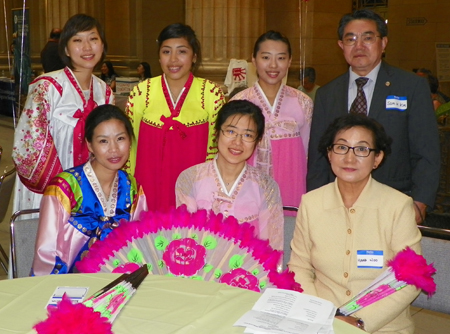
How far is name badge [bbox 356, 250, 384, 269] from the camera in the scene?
6.77ft

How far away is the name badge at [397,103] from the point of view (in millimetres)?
2586

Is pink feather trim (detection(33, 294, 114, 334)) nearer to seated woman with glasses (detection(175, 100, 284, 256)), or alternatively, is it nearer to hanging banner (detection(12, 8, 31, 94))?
seated woman with glasses (detection(175, 100, 284, 256))

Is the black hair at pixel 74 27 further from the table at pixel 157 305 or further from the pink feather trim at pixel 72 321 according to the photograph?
the pink feather trim at pixel 72 321

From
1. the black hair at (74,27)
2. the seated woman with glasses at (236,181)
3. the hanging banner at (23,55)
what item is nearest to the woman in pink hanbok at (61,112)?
the black hair at (74,27)

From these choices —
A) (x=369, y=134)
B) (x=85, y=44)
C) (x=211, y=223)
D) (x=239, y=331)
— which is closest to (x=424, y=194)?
(x=369, y=134)

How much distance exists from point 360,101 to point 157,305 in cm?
148

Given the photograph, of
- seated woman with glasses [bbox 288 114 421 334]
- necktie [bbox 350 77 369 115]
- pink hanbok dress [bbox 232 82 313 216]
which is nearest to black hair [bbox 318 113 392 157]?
seated woman with glasses [bbox 288 114 421 334]

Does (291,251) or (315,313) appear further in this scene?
(291,251)

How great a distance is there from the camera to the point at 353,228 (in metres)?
Answer: 2.11

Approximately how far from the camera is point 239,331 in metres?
1.50

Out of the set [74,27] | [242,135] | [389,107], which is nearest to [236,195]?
[242,135]

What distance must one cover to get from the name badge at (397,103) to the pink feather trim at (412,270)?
967mm

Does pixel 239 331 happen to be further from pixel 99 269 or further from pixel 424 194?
pixel 424 194

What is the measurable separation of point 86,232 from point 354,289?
1102mm
